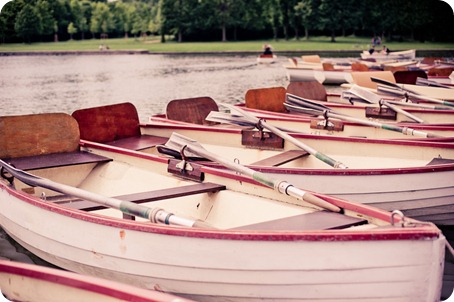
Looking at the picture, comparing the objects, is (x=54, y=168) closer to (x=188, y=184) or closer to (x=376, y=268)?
(x=188, y=184)

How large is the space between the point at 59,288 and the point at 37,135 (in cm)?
457

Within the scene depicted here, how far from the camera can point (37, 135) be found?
27.3ft

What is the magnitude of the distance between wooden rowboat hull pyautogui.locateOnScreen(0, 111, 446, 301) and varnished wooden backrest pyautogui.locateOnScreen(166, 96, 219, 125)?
13.0 ft

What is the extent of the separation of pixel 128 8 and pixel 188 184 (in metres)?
103

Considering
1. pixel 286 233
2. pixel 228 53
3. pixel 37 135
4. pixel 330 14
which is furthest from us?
pixel 330 14

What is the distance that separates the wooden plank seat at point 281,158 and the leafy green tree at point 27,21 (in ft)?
126

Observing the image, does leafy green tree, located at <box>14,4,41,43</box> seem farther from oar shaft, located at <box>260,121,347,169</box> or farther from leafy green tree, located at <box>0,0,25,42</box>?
oar shaft, located at <box>260,121,347,169</box>

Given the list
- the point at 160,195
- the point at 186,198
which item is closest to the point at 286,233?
the point at 160,195

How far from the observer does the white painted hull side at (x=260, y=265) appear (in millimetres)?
4582

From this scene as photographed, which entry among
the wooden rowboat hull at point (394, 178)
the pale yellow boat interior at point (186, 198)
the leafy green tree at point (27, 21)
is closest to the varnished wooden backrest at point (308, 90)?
the wooden rowboat hull at point (394, 178)

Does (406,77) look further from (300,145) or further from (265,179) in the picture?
(265,179)

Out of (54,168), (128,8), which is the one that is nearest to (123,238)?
(54,168)

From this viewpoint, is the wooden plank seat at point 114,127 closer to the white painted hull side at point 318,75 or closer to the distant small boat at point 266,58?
the white painted hull side at point 318,75

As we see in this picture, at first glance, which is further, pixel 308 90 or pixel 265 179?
pixel 308 90
